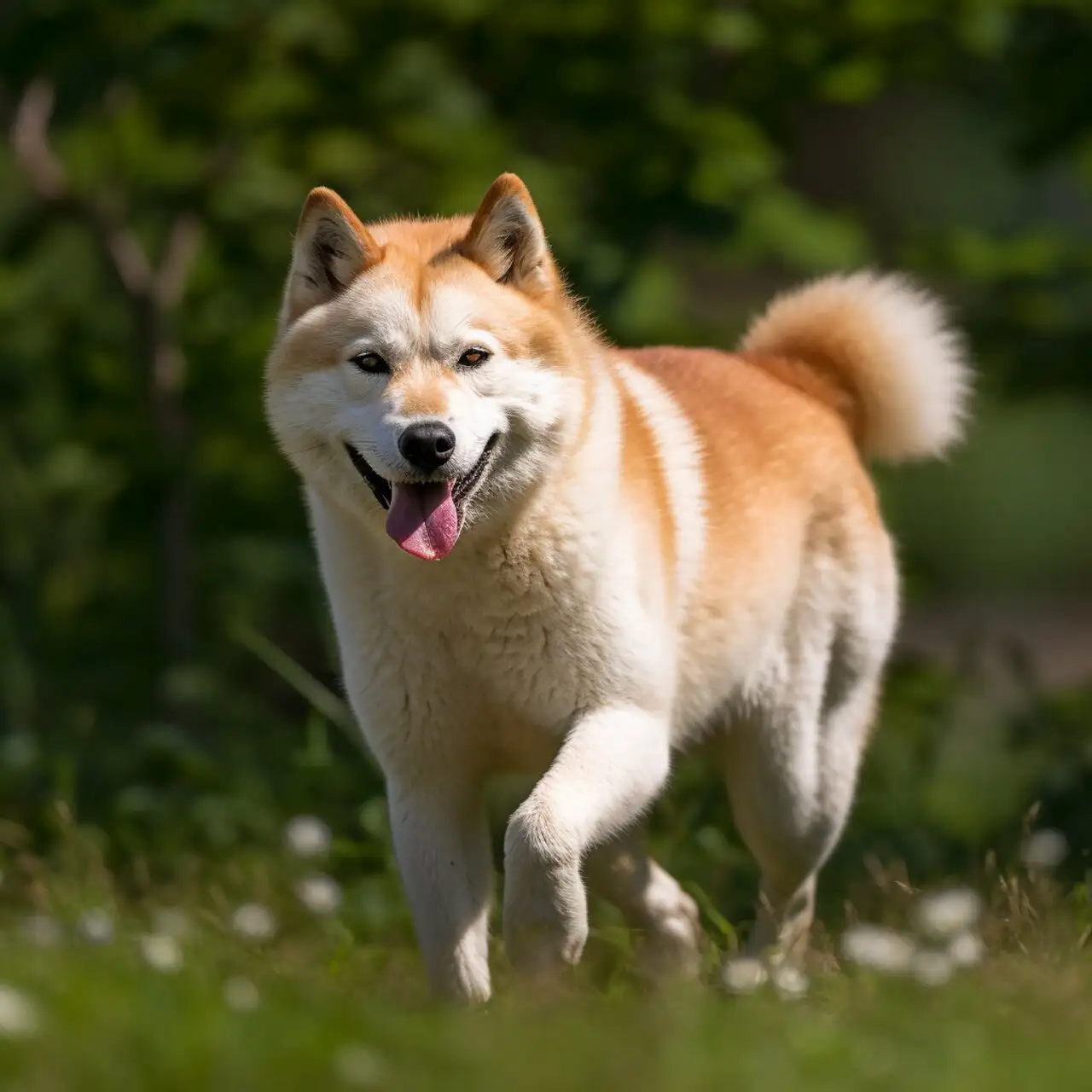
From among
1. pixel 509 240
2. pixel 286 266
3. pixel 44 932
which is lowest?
pixel 286 266

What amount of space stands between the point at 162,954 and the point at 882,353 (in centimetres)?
257

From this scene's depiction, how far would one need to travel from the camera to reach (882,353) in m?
4.68

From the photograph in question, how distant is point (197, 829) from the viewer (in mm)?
5117

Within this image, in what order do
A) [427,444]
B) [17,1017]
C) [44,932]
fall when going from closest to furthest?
[17,1017], [427,444], [44,932]

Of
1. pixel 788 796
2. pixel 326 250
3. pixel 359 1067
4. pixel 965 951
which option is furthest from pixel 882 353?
pixel 359 1067

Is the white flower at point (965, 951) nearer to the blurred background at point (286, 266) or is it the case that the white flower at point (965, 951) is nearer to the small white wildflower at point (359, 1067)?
the small white wildflower at point (359, 1067)

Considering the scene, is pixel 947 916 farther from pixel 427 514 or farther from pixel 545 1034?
pixel 427 514

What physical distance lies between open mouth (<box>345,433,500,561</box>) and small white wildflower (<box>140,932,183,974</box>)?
820 millimetres

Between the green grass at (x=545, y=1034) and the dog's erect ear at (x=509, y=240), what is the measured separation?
4.73 feet

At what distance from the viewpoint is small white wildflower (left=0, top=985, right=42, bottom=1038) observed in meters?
2.27

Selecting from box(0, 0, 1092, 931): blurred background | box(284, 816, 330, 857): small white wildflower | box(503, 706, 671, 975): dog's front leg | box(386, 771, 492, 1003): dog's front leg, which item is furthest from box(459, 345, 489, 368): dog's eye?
box(0, 0, 1092, 931): blurred background

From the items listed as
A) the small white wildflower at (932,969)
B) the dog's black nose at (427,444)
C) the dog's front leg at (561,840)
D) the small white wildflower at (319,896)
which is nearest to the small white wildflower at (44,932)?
the small white wildflower at (319,896)

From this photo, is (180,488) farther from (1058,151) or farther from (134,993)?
(134,993)

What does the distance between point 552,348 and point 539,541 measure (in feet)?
1.25
